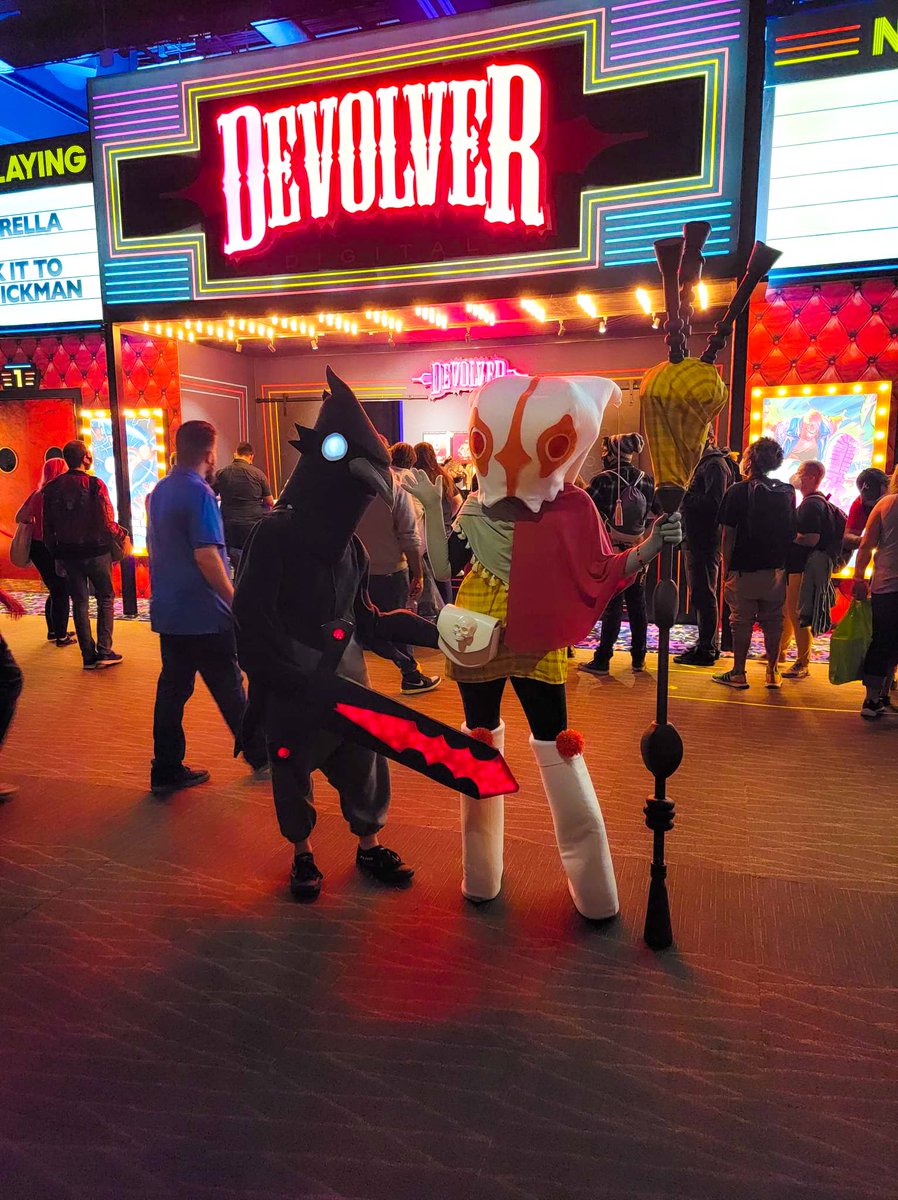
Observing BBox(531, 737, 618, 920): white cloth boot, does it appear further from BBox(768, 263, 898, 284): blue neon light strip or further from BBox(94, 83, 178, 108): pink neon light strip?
BBox(94, 83, 178, 108): pink neon light strip

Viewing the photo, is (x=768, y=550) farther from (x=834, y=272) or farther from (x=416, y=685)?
(x=834, y=272)

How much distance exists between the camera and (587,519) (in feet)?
7.99

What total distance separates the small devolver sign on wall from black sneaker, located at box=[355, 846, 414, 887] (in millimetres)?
7800

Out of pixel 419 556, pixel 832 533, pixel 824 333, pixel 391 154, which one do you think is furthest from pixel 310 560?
pixel 824 333

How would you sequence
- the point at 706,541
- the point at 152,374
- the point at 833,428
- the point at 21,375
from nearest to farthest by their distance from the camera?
the point at 706,541
the point at 833,428
the point at 152,374
the point at 21,375

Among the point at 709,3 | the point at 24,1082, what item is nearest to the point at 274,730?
the point at 24,1082

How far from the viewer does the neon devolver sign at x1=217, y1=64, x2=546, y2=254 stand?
6.12 metres

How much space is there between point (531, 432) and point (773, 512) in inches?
132

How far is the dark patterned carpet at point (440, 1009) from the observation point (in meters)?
1.75

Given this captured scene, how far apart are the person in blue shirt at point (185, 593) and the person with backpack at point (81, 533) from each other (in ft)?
7.91

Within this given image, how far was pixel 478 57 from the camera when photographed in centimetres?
615

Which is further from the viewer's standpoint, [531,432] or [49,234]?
[49,234]

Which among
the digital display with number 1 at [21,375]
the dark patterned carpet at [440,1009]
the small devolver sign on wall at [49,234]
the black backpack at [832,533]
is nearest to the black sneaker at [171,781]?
the dark patterned carpet at [440,1009]

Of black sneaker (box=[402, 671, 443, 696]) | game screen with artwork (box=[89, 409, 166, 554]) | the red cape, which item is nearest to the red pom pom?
the red cape
